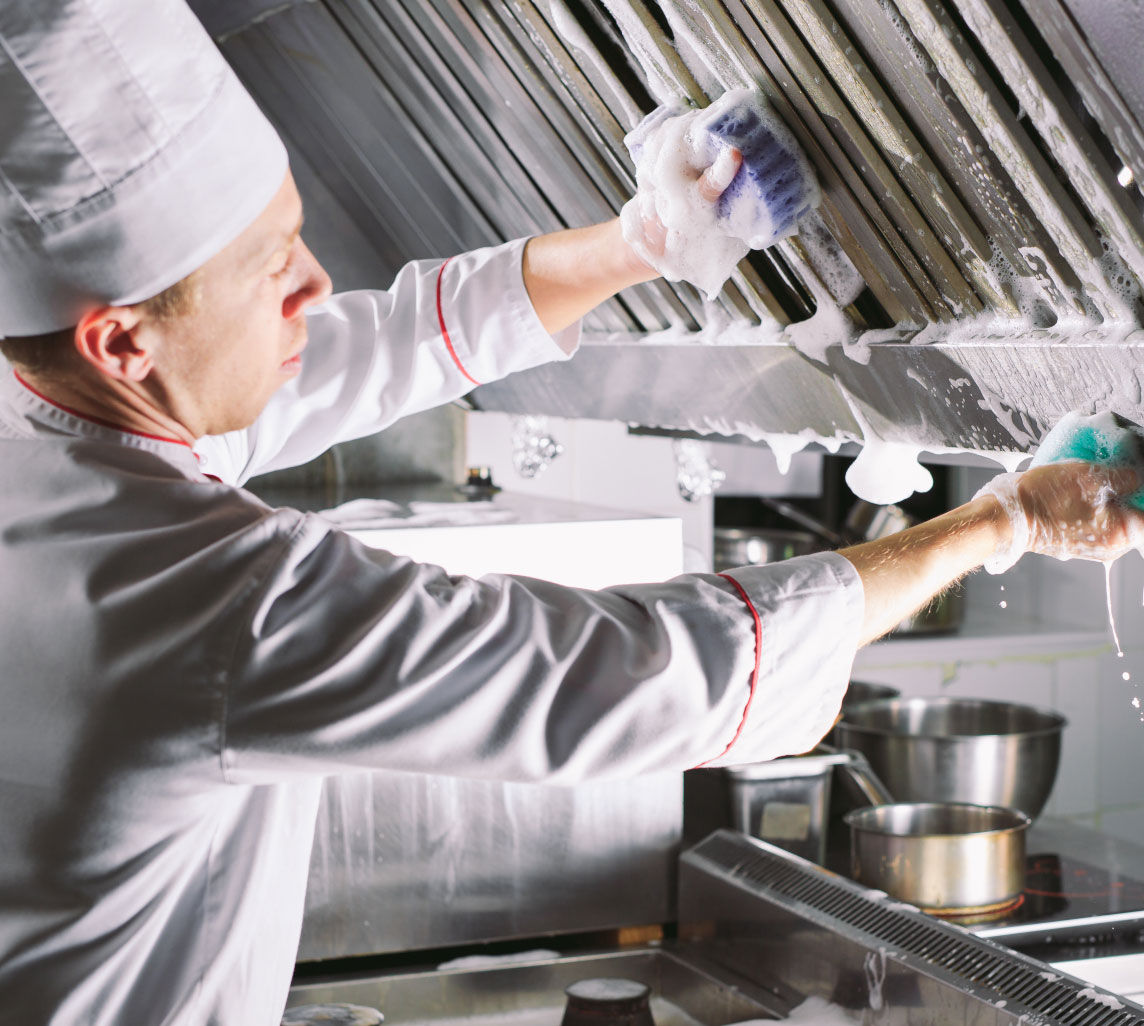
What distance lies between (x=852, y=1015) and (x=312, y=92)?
1.33 meters

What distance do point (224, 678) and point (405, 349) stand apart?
2.22ft

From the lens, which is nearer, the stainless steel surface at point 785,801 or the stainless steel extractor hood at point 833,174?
the stainless steel extractor hood at point 833,174

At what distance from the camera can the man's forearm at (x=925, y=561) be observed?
93cm

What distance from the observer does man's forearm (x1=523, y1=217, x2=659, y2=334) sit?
49.3 inches

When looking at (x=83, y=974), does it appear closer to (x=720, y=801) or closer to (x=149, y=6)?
(x=149, y=6)

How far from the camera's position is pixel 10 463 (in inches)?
36.4

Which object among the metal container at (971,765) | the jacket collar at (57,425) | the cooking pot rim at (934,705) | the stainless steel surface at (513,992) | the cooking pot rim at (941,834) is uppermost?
the jacket collar at (57,425)

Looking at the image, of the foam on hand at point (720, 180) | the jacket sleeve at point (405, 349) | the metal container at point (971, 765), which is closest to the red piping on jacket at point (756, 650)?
the foam on hand at point (720, 180)

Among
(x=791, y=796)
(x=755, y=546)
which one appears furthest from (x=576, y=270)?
(x=755, y=546)

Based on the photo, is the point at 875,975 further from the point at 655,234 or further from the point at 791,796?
the point at 655,234

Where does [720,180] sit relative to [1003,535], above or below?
above

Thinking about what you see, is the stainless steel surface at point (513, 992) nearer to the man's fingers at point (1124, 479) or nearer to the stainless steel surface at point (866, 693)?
the stainless steel surface at point (866, 693)

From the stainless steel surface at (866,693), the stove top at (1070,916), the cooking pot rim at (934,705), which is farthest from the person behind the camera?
the stainless steel surface at (866,693)

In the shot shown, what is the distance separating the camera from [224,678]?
846 millimetres
